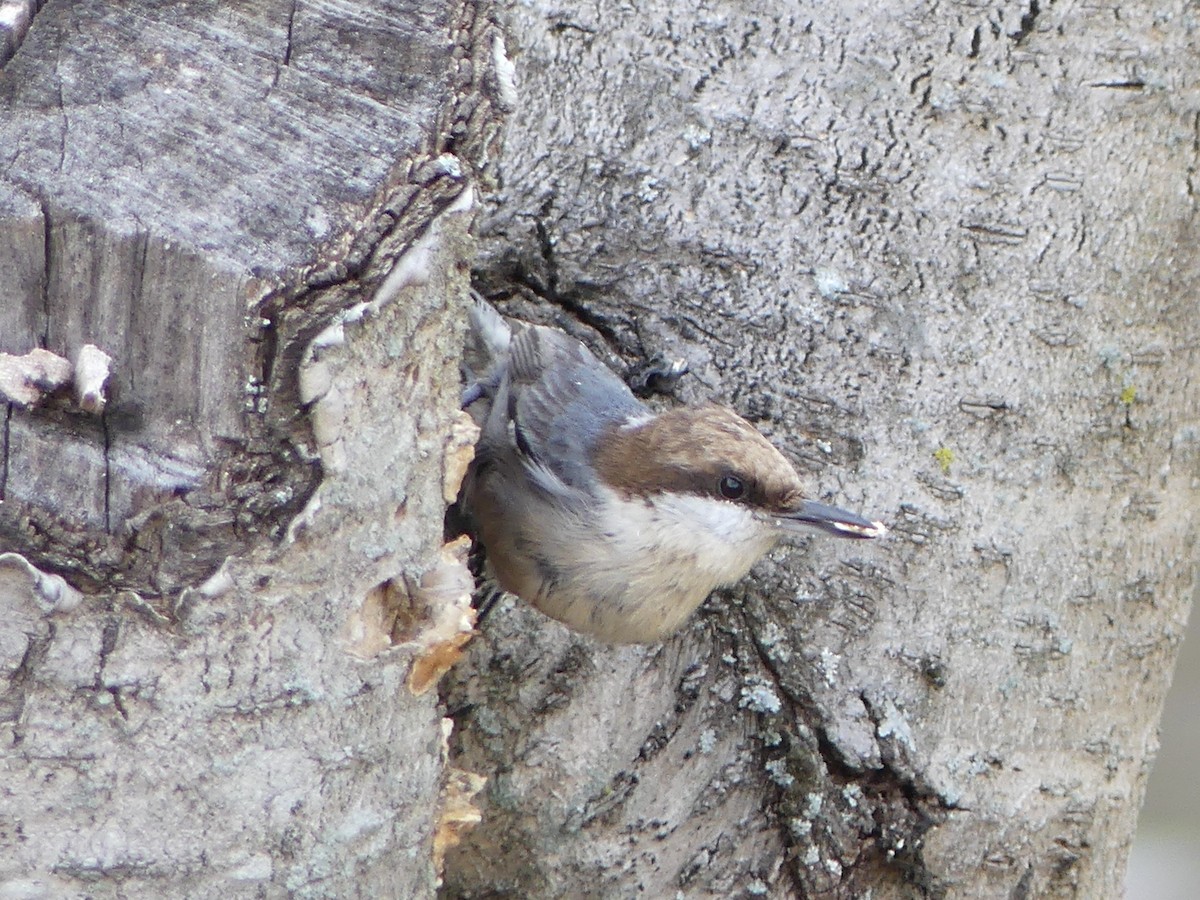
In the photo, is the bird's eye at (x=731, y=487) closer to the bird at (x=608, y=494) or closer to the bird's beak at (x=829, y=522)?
the bird at (x=608, y=494)

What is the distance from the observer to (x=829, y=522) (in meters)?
2.03

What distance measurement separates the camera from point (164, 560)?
4.14 feet

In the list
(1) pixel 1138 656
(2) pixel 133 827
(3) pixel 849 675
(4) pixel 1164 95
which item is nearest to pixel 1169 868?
(1) pixel 1138 656

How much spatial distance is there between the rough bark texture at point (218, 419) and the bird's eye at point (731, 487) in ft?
2.84

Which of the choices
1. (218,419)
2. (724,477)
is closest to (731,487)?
(724,477)

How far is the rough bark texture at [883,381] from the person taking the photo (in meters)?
2.08

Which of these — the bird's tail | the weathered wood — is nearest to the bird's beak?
the bird's tail

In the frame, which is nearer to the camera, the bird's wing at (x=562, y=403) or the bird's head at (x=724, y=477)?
the bird's head at (x=724, y=477)

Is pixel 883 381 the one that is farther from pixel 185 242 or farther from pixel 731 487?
pixel 185 242

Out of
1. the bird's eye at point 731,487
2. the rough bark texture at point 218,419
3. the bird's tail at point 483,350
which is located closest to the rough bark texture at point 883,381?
the bird's eye at point 731,487

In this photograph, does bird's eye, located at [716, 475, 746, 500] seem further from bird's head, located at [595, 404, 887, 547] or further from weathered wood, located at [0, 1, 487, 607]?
weathered wood, located at [0, 1, 487, 607]

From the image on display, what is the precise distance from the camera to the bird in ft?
6.97

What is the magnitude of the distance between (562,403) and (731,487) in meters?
0.45

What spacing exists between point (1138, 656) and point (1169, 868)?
283 cm
